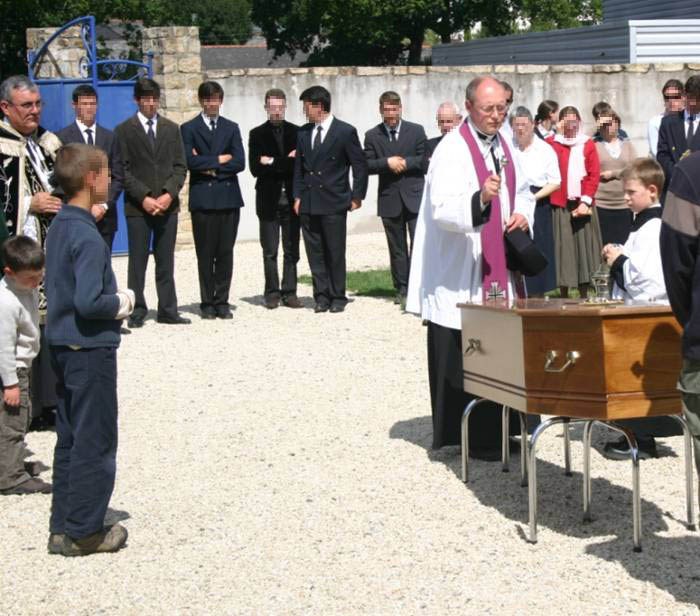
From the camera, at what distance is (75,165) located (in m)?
6.06

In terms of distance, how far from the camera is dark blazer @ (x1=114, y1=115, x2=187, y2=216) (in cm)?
1322

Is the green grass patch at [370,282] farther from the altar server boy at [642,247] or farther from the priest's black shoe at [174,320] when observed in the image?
the altar server boy at [642,247]

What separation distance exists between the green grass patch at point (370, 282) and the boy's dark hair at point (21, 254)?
7.83 m

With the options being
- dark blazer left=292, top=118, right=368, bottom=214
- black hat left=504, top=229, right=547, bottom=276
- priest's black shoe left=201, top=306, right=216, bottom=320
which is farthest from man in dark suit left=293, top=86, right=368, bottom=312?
black hat left=504, top=229, right=547, bottom=276

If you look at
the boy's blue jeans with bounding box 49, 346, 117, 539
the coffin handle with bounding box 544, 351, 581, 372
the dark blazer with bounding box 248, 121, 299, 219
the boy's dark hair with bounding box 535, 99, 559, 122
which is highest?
the boy's dark hair with bounding box 535, 99, 559, 122

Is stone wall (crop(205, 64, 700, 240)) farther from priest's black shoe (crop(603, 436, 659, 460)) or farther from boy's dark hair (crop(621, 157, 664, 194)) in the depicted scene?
boy's dark hair (crop(621, 157, 664, 194))

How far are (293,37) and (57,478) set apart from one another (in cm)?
6467

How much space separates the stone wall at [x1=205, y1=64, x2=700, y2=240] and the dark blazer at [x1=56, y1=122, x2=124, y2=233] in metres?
6.93

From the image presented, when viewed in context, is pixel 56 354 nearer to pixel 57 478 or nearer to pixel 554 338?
pixel 57 478

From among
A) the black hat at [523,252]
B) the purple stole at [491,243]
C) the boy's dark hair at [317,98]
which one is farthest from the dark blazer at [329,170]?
the black hat at [523,252]

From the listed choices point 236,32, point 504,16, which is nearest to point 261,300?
point 504,16

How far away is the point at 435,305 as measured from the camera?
7699 millimetres

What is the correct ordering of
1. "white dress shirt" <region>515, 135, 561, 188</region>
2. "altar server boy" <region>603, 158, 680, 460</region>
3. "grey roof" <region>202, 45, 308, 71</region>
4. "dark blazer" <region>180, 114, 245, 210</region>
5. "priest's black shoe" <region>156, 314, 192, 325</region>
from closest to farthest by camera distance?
"altar server boy" <region>603, 158, 680, 460</region>, "white dress shirt" <region>515, 135, 561, 188</region>, "priest's black shoe" <region>156, 314, 192, 325</region>, "dark blazer" <region>180, 114, 245, 210</region>, "grey roof" <region>202, 45, 308, 71</region>

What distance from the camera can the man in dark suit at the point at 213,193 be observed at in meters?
13.8
